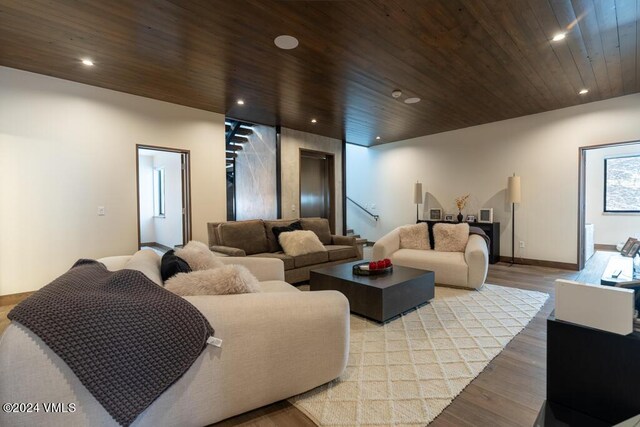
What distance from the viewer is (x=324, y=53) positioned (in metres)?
2.86

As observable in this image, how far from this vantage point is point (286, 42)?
8.75ft

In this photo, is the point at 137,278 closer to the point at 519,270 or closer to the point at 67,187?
the point at 67,187

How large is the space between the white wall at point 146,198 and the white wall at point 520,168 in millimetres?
5817

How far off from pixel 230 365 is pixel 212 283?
425mm

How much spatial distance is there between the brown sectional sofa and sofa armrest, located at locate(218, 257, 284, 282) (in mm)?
743

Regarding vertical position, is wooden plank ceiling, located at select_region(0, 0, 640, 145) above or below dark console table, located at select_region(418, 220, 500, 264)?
above

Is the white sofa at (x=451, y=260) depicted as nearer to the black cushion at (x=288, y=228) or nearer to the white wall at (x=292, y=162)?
the black cushion at (x=288, y=228)

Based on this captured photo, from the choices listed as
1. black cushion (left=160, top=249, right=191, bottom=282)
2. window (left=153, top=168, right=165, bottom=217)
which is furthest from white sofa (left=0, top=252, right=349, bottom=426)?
window (left=153, top=168, right=165, bottom=217)

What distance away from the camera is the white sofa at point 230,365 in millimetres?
1042

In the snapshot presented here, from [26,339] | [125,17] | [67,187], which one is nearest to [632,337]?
[26,339]

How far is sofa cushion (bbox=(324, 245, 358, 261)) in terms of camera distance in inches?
170

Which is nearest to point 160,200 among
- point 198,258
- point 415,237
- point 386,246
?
point 386,246

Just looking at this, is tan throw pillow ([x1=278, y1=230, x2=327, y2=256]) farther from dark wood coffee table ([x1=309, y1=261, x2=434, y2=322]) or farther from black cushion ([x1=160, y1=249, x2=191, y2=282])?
black cushion ([x1=160, y1=249, x2=191, y2=282])

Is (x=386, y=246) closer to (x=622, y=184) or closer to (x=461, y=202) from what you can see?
(x=461, y=202)
